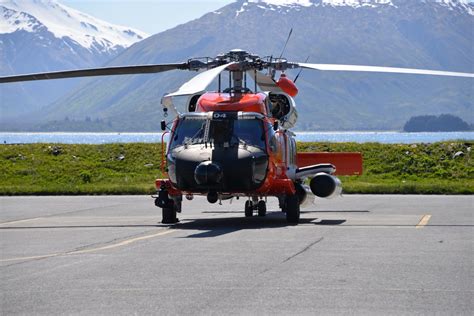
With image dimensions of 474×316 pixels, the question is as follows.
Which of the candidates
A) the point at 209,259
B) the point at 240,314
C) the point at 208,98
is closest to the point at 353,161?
the point at 208,98

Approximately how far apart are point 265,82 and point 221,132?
2777mm

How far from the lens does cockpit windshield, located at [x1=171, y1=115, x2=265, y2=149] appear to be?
20438 mm

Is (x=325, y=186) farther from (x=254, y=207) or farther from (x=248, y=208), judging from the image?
(x=248, y=208)

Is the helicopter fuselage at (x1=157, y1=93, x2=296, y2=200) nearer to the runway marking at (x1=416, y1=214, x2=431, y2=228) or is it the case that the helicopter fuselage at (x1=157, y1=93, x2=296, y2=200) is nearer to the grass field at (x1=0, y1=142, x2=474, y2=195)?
the runway marking at (x1=416, y1=214, x2=431, y2=228)

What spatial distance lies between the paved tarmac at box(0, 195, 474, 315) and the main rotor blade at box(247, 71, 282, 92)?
113 inches

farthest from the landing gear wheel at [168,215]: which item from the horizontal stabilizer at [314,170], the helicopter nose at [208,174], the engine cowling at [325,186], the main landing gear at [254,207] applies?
the horizontal stabilizer at [314,170]

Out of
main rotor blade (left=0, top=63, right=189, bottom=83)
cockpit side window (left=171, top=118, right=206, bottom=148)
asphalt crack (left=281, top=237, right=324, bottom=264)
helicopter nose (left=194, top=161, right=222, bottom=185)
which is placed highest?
main rotor blade (left=0, top=63, right=189, bottom=83)

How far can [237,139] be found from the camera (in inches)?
808

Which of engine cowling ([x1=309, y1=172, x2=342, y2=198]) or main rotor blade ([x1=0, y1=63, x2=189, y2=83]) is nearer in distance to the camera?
main rotor blade ([x1=0, y1=63, x2=189, y2=83])

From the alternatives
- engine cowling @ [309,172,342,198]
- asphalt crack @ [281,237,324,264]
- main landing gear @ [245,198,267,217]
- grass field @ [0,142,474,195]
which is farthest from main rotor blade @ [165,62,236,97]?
grass field @ [0,142,474,195]

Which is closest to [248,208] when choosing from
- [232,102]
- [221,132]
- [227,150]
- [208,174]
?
[232,102]

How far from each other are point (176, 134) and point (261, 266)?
27.1 ft

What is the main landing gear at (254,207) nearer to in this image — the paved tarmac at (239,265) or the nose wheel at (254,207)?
the nose wheel at (254,207)

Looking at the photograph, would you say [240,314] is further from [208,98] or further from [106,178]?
[106,178]
